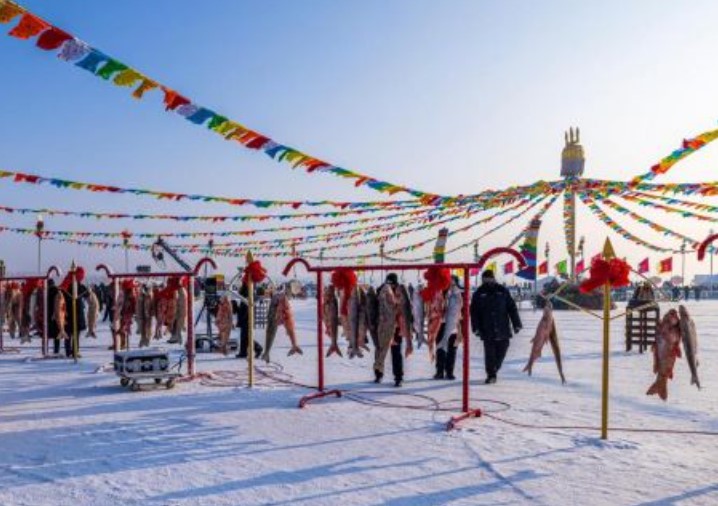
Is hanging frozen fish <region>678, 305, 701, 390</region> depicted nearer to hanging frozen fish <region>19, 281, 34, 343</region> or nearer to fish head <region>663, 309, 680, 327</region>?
fish head <region>663, 309, 680, 327</region>

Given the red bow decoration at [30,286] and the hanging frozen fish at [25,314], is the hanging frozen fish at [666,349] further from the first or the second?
the hanging frozen fish at [25,314]

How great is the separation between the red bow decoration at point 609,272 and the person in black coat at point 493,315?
3.53 metres

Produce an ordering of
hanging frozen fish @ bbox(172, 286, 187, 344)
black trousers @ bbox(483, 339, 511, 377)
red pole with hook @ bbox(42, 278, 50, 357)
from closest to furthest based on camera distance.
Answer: black trousers @ bbox(483, 339, 511, 377), hanging frozen fish @ bbox(172, 286, 187, 344), red pole with hook @ bbox(42, 278, 50, 357)

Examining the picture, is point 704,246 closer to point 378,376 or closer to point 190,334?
point 378,376

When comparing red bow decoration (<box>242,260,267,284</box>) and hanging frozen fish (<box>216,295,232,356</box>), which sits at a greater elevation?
red bow decoration (<box>242,260,267,284</box>)

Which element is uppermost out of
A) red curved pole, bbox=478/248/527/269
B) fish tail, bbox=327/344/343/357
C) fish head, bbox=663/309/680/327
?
red curved pole, bbox=478/248/527/269

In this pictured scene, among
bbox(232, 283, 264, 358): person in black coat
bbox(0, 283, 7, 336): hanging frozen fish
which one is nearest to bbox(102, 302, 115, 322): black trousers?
bbox(0, 283, 7, 336): hanging frozen fish

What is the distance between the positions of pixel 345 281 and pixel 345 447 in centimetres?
317

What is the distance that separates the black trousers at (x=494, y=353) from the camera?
37.7 feet

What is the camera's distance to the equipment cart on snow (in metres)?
10.9

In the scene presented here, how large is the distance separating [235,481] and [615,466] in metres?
3.89

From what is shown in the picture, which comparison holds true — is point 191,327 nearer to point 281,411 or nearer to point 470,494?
point 281,411

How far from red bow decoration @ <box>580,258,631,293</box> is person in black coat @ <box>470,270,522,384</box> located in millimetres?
3525

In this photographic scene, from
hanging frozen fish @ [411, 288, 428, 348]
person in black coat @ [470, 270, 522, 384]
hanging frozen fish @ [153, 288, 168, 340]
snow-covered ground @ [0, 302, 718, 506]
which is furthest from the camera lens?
hanging frozen fish @ [153, 288, 168, 340]
